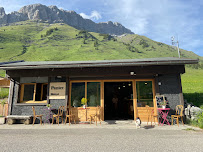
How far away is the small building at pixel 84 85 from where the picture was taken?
7148mm

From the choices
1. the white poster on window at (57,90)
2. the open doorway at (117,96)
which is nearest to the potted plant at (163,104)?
the open doorway at (117,96)

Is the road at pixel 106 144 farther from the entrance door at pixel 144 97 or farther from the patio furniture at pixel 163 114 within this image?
the entrance door at pixel 144 97

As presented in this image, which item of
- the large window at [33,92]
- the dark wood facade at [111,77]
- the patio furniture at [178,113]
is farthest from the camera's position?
the large window at [33,92]

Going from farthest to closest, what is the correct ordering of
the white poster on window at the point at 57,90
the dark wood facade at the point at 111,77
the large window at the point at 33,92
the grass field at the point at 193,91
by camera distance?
1. the grass field at the point at 193,91
2. the large window at the point at 33,92
3. the white poster on window at the point at 57,90
4. the dark wood facade at the point at 111,77

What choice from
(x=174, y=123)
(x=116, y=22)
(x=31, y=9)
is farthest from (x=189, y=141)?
(x=116, y=22)

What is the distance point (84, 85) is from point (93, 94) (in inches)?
30.1

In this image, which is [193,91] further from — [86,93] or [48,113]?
[48,113]

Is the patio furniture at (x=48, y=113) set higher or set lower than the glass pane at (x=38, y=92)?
lower

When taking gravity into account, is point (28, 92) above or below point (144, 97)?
above

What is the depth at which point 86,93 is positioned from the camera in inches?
303

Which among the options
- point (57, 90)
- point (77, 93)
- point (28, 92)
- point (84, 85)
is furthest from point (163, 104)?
point (28, 92)

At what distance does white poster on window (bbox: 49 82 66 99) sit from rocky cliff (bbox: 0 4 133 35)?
127 metres

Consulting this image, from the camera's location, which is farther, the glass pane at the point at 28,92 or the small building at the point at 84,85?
the glass pane at the point at 28,92

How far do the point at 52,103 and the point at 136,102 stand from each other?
15.9ft
